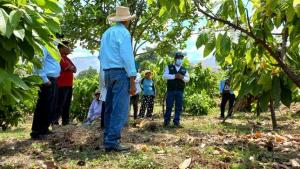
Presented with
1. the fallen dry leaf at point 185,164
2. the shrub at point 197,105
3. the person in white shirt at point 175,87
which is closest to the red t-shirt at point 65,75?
the person in white shirt at point 175,87

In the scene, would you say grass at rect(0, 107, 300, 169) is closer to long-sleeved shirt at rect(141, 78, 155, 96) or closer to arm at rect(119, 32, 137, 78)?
arm at rect(119, 32, 137, 78)

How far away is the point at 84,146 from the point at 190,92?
47.2 feet

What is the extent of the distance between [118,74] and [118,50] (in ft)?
0.93

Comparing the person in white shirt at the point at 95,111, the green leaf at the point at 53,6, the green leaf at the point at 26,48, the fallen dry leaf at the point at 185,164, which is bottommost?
the fallen dry leaf at the point at 185,164

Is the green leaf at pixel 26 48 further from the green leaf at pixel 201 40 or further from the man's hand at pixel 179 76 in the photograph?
the man's hand at pixel 179 76

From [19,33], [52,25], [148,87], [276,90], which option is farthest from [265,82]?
[148,87]

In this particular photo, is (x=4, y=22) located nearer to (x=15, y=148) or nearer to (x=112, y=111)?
(x=112, y=111)

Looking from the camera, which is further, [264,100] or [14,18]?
[264,100]

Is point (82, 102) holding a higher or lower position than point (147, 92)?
lower

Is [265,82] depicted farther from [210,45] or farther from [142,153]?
[142,153]

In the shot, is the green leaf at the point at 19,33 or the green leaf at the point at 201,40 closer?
the green leaf at the point at 19,33

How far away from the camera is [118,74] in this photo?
19.2 ft

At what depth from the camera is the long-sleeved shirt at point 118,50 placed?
574cm

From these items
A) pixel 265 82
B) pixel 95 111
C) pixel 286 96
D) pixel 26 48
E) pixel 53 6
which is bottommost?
pixel 95 111
